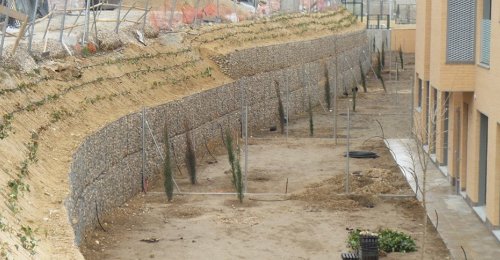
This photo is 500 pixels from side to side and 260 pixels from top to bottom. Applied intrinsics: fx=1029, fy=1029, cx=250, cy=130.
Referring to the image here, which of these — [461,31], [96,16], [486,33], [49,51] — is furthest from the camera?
[96,16]

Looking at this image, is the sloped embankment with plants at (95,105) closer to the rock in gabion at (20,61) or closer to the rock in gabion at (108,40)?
the rock in gabion at (20,61)

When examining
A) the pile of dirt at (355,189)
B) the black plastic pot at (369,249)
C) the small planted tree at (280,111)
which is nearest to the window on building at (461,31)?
the pile of dirt at (355,189)

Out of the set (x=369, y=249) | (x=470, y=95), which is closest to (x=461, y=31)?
(x=470, y=95)

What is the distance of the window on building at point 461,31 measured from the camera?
800 inches

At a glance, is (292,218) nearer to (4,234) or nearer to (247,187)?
(247,187)

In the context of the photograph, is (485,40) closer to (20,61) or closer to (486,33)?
(486,33)

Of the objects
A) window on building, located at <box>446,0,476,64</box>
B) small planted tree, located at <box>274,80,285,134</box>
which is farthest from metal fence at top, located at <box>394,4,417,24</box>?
window on building, located at <box>446,0,476,64</box>

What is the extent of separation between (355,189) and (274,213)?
9.54 ft

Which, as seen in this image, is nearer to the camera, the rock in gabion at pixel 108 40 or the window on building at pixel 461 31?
the window on building at pixel 461 31

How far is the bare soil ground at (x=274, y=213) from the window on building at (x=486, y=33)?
3.23m

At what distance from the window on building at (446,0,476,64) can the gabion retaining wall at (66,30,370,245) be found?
665 cm

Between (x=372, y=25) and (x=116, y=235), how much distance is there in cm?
5039

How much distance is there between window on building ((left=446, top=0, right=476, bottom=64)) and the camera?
20328mm

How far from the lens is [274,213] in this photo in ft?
65.0
